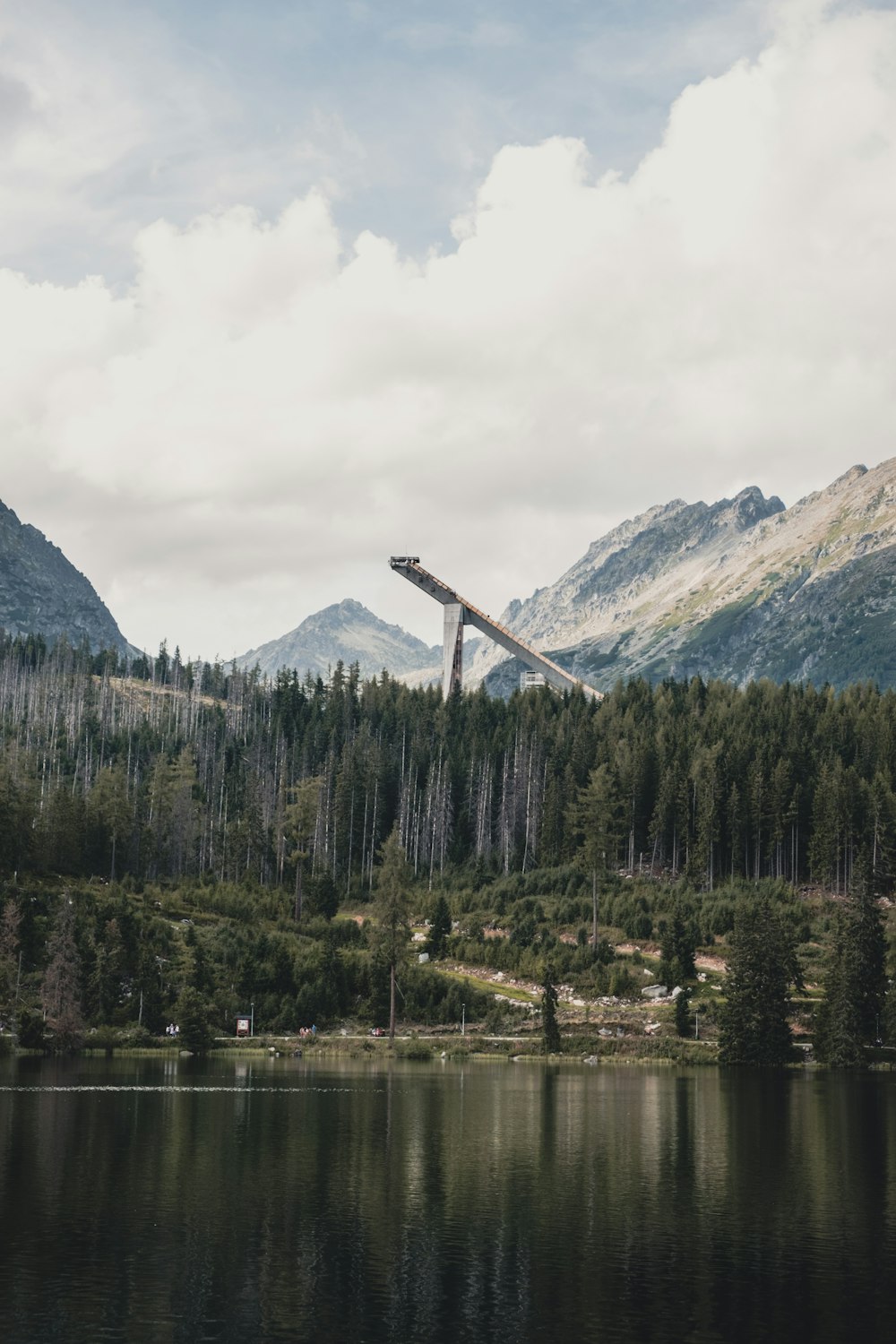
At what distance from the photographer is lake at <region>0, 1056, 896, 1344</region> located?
1372 inches

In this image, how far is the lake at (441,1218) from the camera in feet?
114

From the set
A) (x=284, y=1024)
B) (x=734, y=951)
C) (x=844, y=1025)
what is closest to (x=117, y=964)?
(x=284, y=1024)

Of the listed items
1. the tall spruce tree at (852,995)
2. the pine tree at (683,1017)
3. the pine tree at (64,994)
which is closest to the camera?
the pine tree at (64,994)

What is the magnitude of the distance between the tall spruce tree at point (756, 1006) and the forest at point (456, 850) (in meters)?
12.9

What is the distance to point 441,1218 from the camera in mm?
46969

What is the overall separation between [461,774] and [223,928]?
63078mm

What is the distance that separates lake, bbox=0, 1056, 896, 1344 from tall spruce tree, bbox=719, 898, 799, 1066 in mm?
27927

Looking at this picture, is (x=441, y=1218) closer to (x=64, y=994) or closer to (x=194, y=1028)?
(x=64, y=994)

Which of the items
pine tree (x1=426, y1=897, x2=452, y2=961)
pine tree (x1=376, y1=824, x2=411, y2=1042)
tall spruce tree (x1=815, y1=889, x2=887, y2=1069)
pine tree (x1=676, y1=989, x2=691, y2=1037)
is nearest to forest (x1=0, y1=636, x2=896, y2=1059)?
pine tree (x1=426, y1=897, x2=452, y2=961)

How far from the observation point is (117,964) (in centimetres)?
12050

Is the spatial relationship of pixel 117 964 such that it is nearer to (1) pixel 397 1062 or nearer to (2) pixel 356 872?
(1) pixel 397 1062

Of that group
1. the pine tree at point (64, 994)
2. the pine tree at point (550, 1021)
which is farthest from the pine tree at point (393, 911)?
the pine tree at point (64, 994)

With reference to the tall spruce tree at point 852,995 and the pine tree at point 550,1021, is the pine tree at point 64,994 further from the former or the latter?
the tall spruce tree at point 852,995

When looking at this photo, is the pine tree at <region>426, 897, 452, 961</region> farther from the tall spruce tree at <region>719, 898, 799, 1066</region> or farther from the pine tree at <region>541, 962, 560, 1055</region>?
the tall spruce tree at <region>719, 898, 799, 1066</region>
